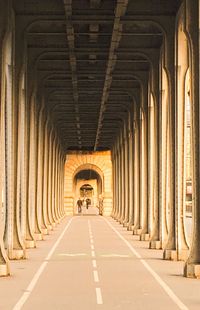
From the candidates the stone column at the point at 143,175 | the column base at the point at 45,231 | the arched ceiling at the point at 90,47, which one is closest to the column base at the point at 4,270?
the arched ceiling at the point at 90,47

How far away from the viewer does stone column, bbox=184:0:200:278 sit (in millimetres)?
22047

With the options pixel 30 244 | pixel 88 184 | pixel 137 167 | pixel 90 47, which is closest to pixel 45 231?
pixel 137 167

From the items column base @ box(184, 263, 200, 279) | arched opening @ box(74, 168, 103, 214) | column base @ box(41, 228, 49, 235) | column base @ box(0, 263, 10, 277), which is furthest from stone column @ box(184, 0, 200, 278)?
arched opening @ box(74, 168, 103, 214)

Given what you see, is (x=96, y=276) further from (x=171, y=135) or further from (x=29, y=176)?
(x=29, y=176)

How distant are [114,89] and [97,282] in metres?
29.9

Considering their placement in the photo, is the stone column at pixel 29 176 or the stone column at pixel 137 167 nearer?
the stone column at pixel 29 176

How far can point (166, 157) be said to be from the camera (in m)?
35.3

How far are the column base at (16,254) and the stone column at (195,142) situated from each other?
8069mm

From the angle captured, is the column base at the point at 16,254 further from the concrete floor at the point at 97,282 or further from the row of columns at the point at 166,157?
the row of columns at the point at 166,157

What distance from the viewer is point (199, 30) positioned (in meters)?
23.6

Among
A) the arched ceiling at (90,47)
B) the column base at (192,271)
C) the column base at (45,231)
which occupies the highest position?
the arched ceiling at (90,47)

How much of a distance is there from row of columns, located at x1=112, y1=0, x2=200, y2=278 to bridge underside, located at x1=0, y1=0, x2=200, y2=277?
0.13 ft

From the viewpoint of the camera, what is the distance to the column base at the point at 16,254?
1110 inches

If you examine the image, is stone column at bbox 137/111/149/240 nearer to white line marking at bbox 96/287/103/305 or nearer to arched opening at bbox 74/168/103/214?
white line marking at bbox 96/287/103/305
